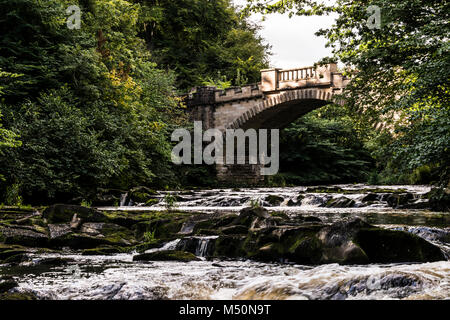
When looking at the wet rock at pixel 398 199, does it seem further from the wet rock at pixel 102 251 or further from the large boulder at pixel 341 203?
the wet rock at pixel 102 251

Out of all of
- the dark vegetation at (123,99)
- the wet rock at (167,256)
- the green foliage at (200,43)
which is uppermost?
the green foliage at (200,43)

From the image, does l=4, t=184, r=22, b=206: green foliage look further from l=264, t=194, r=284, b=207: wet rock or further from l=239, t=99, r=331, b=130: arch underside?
l=239, t=99, r=331, b=130: arch underside

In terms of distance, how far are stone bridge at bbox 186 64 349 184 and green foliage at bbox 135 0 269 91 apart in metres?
2.70

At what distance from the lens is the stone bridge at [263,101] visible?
72.7 feet

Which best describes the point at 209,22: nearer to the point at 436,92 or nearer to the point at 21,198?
the point at 21,198

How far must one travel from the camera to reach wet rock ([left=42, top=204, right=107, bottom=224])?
7.41 metres

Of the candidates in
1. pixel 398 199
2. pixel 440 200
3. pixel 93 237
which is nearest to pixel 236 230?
pixel 93 237

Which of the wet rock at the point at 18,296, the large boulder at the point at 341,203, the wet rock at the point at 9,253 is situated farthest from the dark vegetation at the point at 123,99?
the wet rock at the point at 18,296

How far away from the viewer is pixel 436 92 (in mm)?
7723

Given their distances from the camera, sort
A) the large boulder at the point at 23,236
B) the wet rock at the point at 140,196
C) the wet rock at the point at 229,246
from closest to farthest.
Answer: the wet rock at the point at 229,246, the large boulder at the point at 23,236, the wet rock at the point at 140,196

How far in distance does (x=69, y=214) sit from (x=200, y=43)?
2458 cm

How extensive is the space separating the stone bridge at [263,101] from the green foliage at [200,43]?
8.87 ft

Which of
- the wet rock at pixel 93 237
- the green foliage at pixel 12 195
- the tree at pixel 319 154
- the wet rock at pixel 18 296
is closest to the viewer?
the wet rock at pixel 18 296

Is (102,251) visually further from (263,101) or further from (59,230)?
(263,101)
